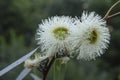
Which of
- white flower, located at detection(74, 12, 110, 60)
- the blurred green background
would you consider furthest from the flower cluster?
the blurred green background

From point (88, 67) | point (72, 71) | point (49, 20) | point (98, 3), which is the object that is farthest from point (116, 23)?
point (49, 20)

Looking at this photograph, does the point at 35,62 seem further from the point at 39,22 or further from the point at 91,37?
the point at 39,22

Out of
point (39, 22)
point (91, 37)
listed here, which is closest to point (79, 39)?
point (91, 37)

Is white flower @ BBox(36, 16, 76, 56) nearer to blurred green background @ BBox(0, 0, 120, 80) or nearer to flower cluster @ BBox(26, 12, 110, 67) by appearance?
flower cluster @ BBox(26, 12, 110, 67)

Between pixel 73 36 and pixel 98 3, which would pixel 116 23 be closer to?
pixel 98 3

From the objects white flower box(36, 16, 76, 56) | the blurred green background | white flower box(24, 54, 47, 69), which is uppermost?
the blurred green background
